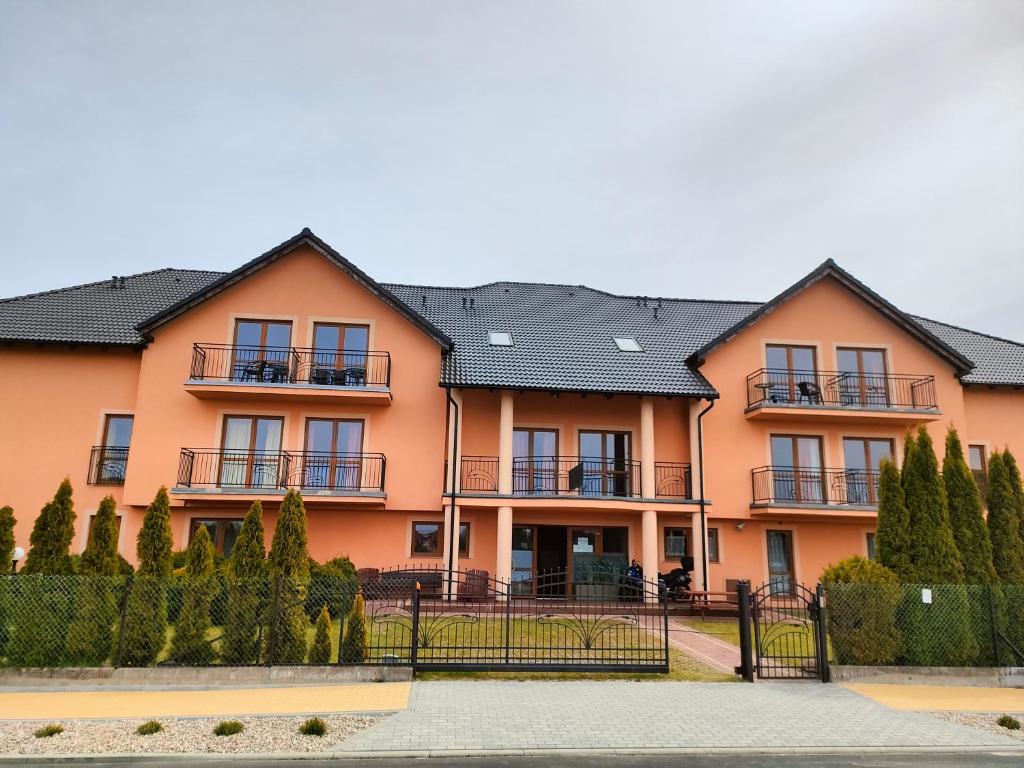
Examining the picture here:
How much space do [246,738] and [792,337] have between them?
60.6ft

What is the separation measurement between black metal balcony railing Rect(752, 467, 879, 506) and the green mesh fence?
314 inches

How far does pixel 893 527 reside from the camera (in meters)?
12.5

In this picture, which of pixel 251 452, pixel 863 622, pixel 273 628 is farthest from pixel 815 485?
pixel 251 452

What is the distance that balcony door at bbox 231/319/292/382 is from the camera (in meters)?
19.1

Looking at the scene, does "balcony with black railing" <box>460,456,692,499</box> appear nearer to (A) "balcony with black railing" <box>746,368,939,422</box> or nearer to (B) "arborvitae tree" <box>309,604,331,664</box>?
(A) "balcony with black railing" <box>746,368,939,422</box>

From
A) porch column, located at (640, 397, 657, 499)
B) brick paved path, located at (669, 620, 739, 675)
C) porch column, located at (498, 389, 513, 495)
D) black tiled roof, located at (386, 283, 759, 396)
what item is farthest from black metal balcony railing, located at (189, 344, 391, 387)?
brick paved path, located at (669, 620, 739, 675)

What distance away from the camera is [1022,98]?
537 inches

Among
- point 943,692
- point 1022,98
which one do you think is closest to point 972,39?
point 1022,98

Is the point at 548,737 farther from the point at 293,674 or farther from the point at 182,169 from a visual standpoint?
the point at 182,169

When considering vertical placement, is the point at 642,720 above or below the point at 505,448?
below

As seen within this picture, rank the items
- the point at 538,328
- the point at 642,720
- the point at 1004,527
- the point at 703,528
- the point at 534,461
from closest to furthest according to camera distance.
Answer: the point at 642,720
the point at 1004,527
the point at 703,528
the point at 534,461
the point at 538,328

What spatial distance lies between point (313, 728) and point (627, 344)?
16115 mm

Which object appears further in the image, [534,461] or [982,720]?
[534,461]

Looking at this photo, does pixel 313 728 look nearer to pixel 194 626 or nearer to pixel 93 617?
pixel 194 626
